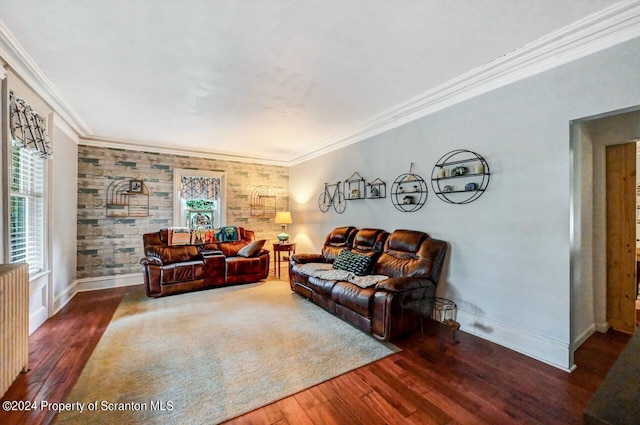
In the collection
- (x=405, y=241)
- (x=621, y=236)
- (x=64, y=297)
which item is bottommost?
(x=64, y=297)

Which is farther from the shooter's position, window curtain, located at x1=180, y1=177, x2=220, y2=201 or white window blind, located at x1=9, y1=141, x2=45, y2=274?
window curtain, located at x1=180, y1=177, x2=220, y2=201

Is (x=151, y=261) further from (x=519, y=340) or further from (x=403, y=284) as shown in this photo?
(x=519, y=340)

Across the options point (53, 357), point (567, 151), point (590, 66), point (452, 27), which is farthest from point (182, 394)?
point (590, 66)

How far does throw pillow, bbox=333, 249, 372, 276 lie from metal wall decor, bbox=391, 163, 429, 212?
0.89m

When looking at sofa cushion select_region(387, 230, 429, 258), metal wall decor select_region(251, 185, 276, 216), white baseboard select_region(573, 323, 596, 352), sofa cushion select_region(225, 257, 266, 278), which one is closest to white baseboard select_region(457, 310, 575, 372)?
white baseboard select_region(573, 323, 596, 352)

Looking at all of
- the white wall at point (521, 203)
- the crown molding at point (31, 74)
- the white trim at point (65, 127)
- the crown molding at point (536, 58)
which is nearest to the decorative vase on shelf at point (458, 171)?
the white wall at point (521, 203)

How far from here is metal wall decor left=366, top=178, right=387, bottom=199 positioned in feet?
13.4

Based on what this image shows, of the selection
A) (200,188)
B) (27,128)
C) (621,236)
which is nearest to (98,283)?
(200,188)

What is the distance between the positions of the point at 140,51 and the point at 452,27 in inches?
102

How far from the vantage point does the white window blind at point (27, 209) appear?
9.00 ft

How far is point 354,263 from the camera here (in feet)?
12.0

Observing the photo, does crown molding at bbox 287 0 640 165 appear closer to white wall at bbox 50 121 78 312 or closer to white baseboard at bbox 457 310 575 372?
white baseboard at bbox 457 310 575 372

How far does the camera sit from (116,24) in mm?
2014

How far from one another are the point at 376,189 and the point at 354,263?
1.25 m
